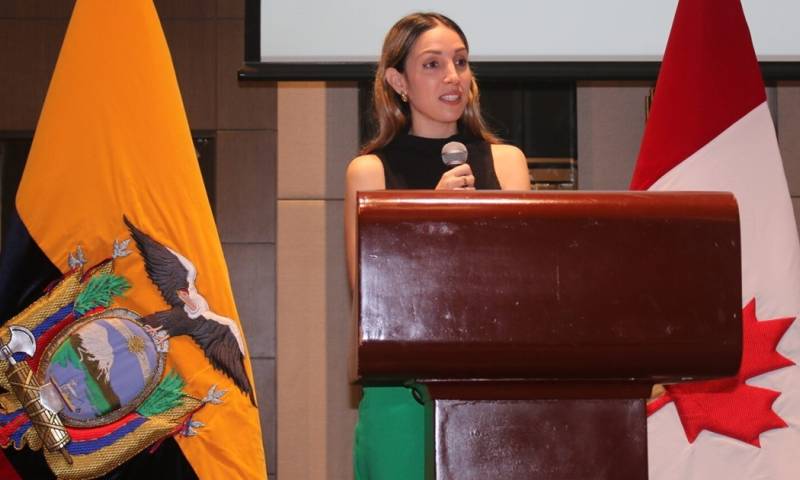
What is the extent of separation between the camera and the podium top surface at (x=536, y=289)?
2.77ft

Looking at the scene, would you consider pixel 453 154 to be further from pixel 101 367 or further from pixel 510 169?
pixel 101 367

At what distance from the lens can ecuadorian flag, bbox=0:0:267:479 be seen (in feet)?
7.73

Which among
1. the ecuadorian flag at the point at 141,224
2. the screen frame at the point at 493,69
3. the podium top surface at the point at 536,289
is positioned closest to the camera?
the podium top surface at the point at 536,289

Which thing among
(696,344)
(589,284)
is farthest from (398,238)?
(696,344)

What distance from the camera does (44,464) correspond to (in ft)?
7.38

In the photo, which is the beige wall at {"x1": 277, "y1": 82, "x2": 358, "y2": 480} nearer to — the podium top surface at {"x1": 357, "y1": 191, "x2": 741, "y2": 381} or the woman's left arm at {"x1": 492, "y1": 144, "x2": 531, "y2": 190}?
the woman's left arm at {"x1": 492, "y1": 144, "x2": 531, "y2": 190}

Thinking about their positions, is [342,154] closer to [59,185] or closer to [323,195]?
[323,195]

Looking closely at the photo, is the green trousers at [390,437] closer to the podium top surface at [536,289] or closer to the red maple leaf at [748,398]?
the podium top surface at [536,289]

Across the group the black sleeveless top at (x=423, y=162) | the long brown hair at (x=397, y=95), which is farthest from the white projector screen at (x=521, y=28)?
the black sleeveless top at (x=423, y=162)

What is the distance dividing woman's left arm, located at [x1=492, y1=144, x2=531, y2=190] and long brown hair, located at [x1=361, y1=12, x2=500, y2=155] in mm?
80

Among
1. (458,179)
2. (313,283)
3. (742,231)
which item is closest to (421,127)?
(458,179)

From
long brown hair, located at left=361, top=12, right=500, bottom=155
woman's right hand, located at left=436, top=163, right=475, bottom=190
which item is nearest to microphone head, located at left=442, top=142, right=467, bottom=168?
woman's right hand, located at left=436, top=163, right=475, bottom=190

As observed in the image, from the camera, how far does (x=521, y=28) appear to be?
2729 mm

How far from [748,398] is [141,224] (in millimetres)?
1550
